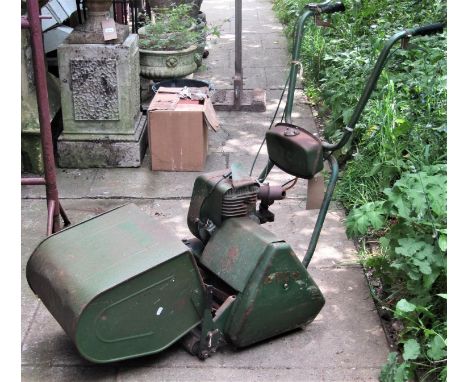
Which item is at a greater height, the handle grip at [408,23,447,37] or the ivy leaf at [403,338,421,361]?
the handle grip at [408,23,447,37]

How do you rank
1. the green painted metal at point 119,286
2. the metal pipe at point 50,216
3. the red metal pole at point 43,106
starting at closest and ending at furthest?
1. the green painted metal at point 119,286
2. the red metal pole at point 43,106
3. the metal pipe at point 50,216

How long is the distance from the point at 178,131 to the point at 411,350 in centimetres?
297

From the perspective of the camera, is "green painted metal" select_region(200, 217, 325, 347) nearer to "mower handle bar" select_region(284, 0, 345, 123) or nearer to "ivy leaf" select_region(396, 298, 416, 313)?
"ivy leaf" select_region(396, 298, 416, 313)

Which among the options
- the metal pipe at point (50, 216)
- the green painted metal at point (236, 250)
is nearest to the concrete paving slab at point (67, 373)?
the green painted metal at point (236, 250)

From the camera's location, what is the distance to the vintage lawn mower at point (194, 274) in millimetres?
3189

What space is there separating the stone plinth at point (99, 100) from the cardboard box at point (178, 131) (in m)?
0.24

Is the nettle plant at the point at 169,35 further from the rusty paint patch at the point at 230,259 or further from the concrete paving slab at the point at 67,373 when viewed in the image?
the concrete paving slab at the point at 67,373

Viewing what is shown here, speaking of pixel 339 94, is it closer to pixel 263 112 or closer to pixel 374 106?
pixel 374 106

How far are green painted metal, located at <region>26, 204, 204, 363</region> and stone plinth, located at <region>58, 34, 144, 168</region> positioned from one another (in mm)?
2477

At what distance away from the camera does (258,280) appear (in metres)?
3.38

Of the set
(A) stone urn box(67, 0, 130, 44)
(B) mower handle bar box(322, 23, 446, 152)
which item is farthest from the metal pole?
(B) mower handle bar box(322, 23, 446, 152)

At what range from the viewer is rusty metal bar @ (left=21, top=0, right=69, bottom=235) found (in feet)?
13.8

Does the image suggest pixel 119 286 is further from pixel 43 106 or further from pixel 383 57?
pixel 43 106

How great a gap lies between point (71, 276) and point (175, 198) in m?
2.25
